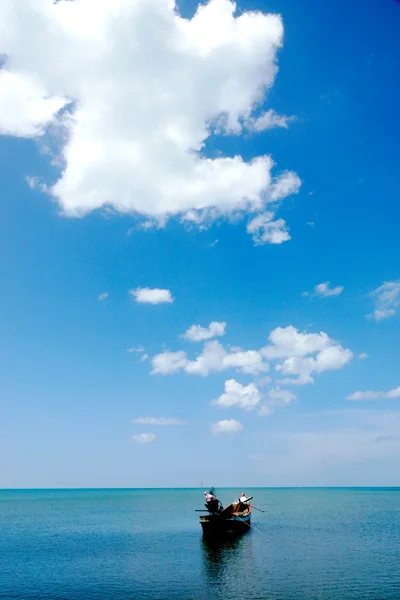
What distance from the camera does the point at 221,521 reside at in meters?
50.3

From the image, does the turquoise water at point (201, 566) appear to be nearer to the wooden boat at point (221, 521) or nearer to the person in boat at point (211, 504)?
the wooden boat at point (221, 521)

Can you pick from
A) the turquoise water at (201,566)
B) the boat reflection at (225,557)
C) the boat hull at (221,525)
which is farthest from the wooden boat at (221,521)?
the turquoise water at (201,566)

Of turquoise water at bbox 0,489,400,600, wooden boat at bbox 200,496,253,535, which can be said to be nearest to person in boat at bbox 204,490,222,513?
wooden boat at bbox 200,496,253,535

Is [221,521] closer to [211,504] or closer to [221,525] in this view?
[221,525]

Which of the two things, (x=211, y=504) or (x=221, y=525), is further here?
(x=221, y=525)

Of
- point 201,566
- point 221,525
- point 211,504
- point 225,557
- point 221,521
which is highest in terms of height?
point 211,504

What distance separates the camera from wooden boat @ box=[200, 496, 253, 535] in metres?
49.9

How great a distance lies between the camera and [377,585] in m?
30.0

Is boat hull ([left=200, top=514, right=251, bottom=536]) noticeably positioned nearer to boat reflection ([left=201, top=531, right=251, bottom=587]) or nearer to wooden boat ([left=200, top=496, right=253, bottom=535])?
wooden boat ([left=200, top=496, right=253, bottom=535])

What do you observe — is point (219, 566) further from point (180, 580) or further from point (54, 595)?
point (54, 595)

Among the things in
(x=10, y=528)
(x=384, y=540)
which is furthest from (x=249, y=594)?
(x=10, y=528)

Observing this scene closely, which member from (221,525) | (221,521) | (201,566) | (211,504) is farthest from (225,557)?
(221,525)

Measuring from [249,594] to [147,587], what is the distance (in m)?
6.90

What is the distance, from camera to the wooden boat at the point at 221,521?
4991 centimetres
